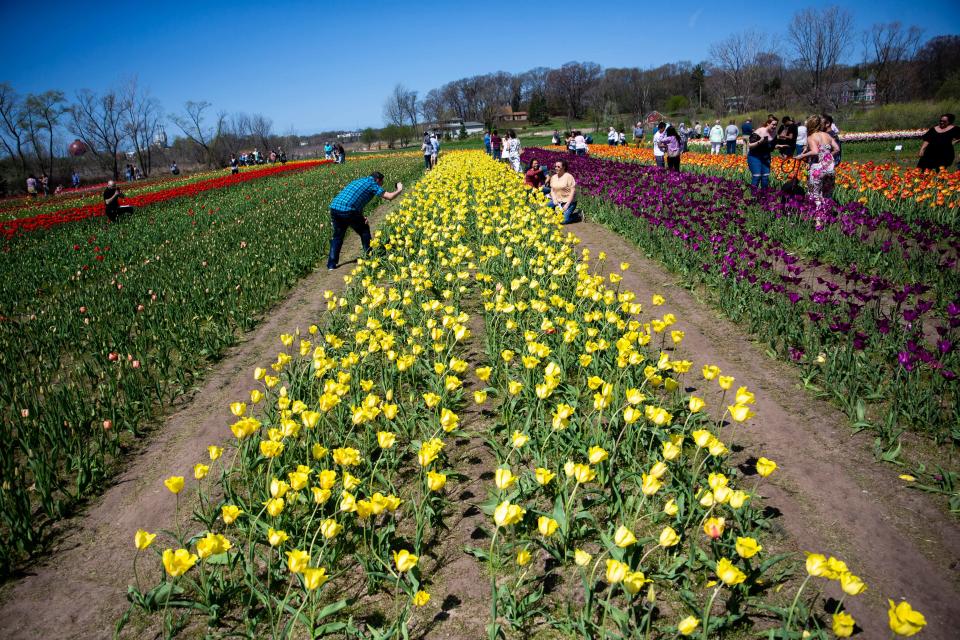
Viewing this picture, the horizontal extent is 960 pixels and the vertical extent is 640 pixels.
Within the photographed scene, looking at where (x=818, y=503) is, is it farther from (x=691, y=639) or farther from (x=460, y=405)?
(x=460, y=405)

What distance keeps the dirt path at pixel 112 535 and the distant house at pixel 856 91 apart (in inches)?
2315

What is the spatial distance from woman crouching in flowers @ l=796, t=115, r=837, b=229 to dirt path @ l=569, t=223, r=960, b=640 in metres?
5.81

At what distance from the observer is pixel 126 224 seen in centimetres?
1506

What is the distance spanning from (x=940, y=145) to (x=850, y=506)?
12.0 m

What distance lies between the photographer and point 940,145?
11.2 meters

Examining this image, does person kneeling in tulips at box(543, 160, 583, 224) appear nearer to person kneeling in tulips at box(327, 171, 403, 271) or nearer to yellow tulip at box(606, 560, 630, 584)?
person kneeling in tulips at box(327, 171, 403, 271)

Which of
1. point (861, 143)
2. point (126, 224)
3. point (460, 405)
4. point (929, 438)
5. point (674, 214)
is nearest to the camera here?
point (929, 438)

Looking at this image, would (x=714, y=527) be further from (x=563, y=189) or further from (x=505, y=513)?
(x=563, y=189)

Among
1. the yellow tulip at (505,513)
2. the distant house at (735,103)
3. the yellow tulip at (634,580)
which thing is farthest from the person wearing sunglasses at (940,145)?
the distant house at (735,103)

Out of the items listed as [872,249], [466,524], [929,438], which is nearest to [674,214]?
[872,249]

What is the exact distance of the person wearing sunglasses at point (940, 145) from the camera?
1094cm

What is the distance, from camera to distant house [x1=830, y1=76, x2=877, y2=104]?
49481 millimetres

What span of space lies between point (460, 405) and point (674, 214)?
6.88 meters

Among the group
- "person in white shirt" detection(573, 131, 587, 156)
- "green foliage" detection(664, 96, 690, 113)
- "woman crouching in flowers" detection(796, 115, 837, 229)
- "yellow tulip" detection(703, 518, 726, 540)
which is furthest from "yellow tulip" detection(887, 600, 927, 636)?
"green foliage" detection(664, 96, 690, 113)
